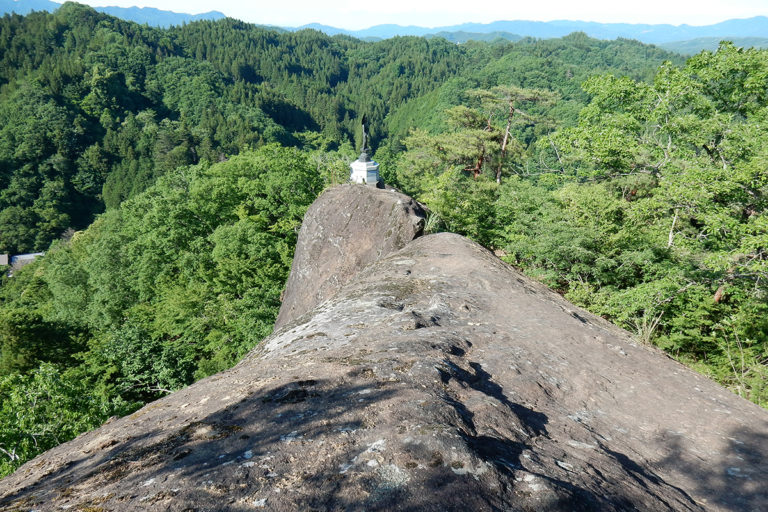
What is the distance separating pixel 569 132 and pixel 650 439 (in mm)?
14332

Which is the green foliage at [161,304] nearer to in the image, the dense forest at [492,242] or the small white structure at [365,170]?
the dense forest at [492,242]

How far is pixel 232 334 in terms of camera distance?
16.7 meters

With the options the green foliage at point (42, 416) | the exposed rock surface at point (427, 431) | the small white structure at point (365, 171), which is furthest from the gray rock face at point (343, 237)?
the green foliage at point (42, 416)

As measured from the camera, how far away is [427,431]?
3.54 meters

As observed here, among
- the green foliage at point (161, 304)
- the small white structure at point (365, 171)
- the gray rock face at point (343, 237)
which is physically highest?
the small white structure at point (365, 171)

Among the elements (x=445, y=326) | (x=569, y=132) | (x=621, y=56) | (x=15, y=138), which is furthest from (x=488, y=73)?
(x=445, y=326)

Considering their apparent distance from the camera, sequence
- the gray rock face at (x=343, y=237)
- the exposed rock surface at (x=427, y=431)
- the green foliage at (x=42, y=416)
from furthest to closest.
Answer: the gray rock face at (x=343, y=237) < the green foliage at (x=42, y=416) < the exposed rock surface at (x=427, y=431)

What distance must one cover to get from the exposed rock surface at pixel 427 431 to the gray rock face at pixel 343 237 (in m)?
4.75

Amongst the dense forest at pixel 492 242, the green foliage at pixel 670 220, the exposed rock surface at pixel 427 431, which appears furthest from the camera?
the dense forest at pixel 492 242

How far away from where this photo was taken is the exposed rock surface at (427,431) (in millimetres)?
3076

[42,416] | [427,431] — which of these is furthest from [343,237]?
[427,431]

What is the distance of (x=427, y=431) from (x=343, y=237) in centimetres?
956

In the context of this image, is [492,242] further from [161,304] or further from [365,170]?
[161,304]

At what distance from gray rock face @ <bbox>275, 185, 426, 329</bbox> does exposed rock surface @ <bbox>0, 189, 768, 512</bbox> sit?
475cm
